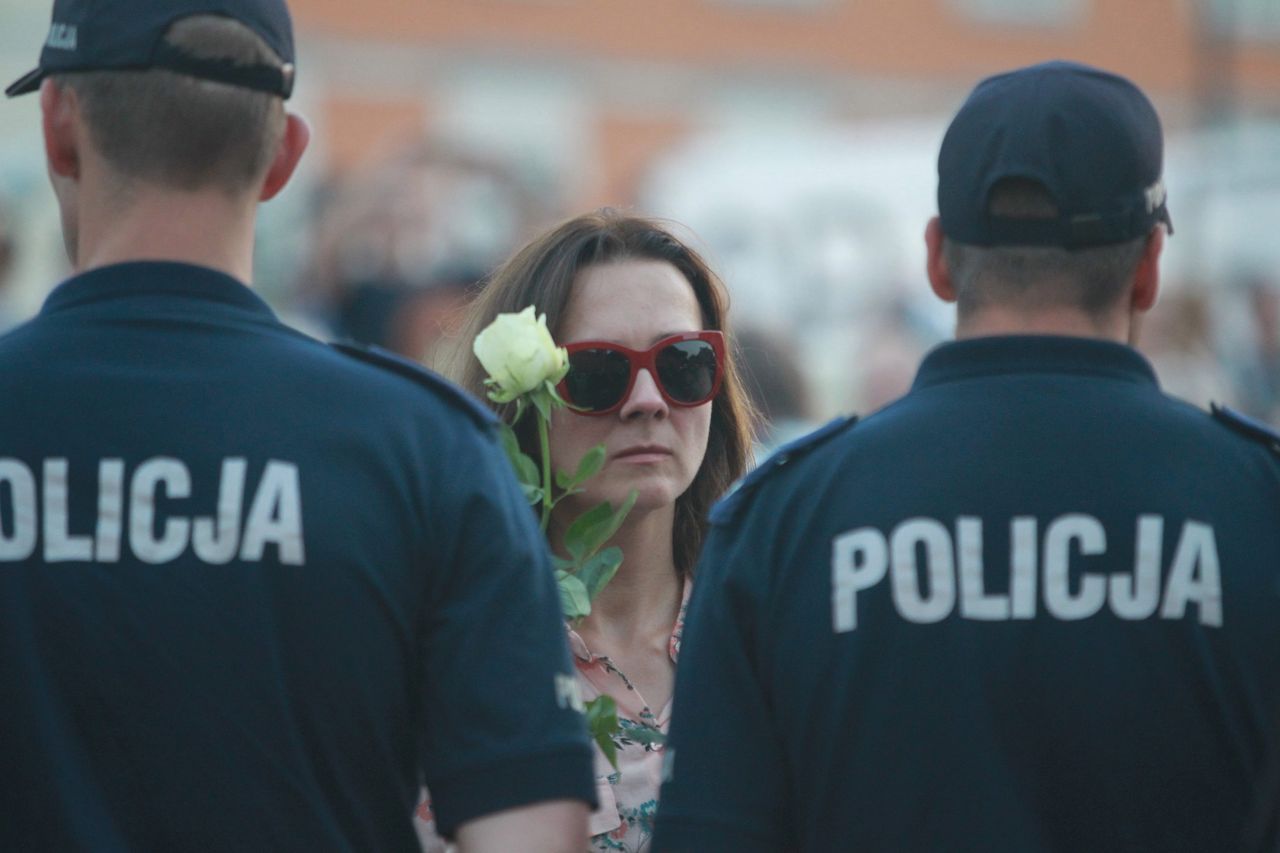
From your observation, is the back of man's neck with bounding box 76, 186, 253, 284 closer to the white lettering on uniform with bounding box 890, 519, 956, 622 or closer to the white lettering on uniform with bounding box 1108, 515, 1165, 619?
the white lettering on uniform with bounding box 890, 519, 956, 622

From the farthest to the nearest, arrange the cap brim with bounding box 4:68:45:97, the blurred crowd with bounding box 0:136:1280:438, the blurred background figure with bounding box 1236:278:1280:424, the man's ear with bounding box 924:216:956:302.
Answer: the blurred background figure with bounding box 1236:278:1280:424 → the blurred crowd with bounding box 0:136:1280:438 → the man's ear with bounding box 924:216:956:302 → the cap brim with bounding box 4:68:45:97

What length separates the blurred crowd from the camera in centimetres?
760

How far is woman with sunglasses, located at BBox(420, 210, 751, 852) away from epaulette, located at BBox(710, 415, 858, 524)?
751mm

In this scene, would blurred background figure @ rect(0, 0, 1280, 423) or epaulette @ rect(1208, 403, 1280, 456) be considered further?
blurred background figure @ rect(0, 0, 1280, 423)

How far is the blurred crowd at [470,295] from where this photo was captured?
760 centimetres

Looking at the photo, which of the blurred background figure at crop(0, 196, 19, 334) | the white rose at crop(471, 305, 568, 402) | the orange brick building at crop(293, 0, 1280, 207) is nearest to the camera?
the white rose at crop(471, 305, 568, 402)

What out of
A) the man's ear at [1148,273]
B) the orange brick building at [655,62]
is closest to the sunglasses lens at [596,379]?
the man's ear at [1148,273]

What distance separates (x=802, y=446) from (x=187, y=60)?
883 mm

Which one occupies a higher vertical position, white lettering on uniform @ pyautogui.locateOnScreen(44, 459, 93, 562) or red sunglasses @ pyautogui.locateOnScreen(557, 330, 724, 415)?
red sunglasses @ pyautogui.locateOnScreen(557, 330, 724, 415)

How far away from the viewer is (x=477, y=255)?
9.29m

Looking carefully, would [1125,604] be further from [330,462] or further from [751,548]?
[330,462]

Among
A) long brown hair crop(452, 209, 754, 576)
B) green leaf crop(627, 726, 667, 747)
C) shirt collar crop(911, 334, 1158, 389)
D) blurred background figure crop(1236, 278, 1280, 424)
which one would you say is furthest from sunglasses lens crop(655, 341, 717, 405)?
blurred background figure crop(1236, 278, 1280, 424)

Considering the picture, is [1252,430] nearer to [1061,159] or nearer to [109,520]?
[1061,159]

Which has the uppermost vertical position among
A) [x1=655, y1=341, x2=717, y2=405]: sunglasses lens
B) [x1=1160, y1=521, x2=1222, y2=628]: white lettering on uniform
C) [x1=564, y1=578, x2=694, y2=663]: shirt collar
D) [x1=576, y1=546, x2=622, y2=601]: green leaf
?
[x1=655, y1=341, x2=717, y2=405]: sunglasses lens
